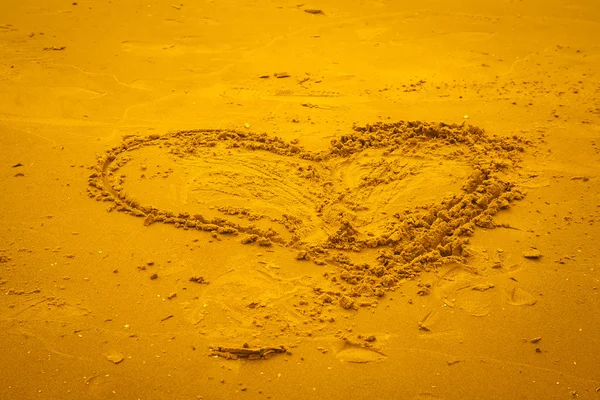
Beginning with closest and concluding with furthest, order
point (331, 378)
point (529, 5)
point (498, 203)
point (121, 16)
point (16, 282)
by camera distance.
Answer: point (331, 378) < point (16, 282) < point (498, 203) < point (121, 16) < point (529, 5)

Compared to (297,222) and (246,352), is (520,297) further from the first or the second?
(246,352)

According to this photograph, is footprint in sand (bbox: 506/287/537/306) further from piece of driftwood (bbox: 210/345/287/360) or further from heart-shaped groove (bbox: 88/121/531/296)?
piece of driftwood (bbox: 210/345/287/360)

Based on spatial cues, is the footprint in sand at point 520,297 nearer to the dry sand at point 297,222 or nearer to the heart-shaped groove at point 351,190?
the dry sand at point 297,222

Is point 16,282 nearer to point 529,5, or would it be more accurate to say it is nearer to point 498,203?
point 498,203

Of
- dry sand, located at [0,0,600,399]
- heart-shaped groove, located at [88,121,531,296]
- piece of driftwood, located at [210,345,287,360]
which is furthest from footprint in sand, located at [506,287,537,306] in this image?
piece of driftwood, located at [210,345,287,360]

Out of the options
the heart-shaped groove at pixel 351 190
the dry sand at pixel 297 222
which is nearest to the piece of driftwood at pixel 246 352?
the dry sand at pixel 297 222

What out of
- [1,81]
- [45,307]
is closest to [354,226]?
[45,307]
